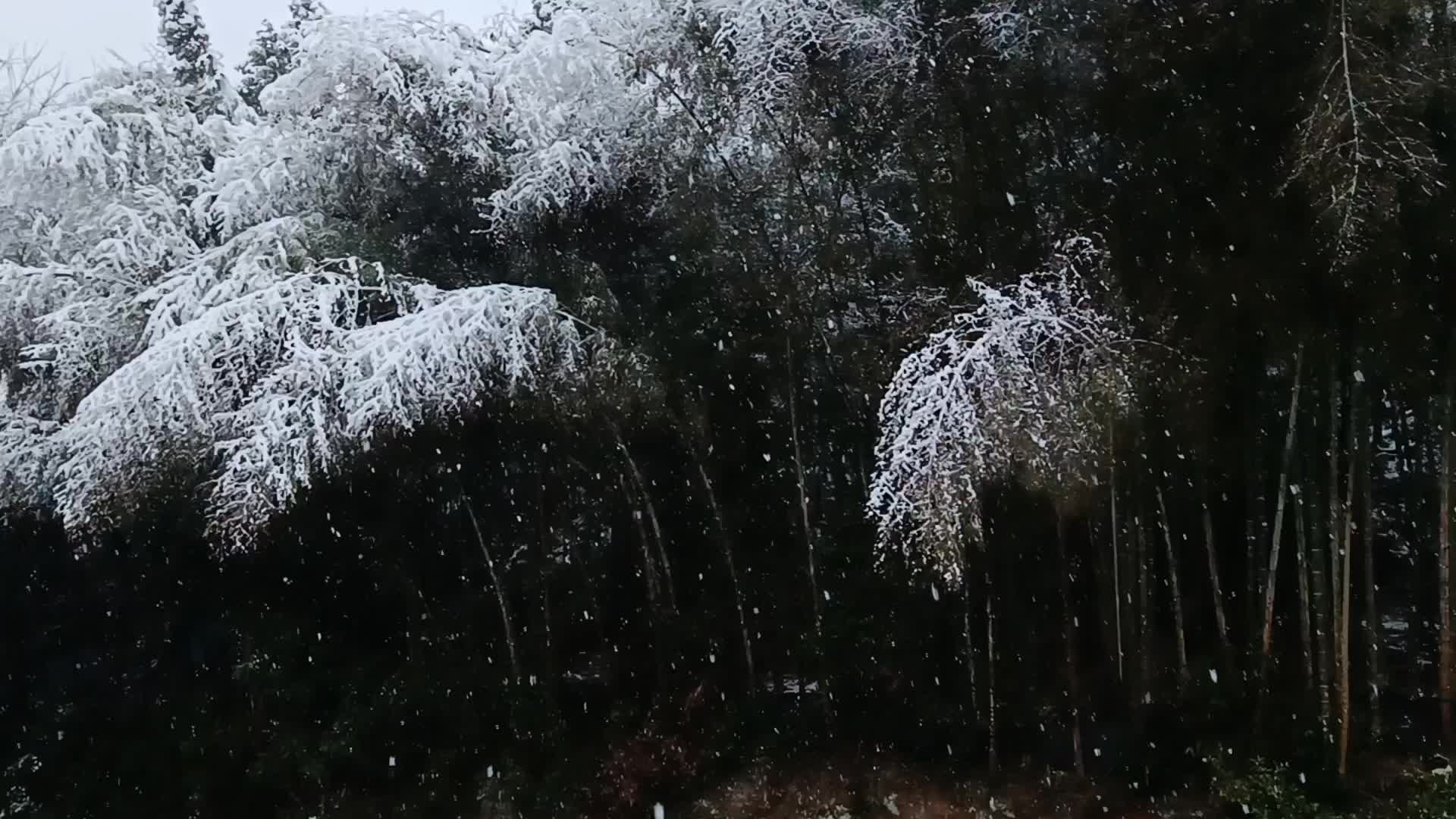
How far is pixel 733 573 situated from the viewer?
5273 mm

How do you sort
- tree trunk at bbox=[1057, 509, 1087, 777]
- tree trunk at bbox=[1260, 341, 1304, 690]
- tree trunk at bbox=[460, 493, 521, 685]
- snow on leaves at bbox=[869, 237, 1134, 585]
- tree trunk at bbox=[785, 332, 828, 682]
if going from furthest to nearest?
tree trunk at bbox=[460, 493, 521, 685] < tree trunk at bbox=[785, 332, 828, 682] < tree trunk at bbox=[1057, 509, 1087, 777] < tree trunk at bbox=[1260, 341, 1304, 690] < snow on leaves at bbox=[869, 237, 1134, 585]

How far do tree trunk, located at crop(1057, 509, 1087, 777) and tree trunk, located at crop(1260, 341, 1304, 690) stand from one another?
2.48ft

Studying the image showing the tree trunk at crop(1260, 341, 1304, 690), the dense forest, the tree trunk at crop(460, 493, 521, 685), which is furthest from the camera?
the tree trunk at crop(460, 493, 521, 685)

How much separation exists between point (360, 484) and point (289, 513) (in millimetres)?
399

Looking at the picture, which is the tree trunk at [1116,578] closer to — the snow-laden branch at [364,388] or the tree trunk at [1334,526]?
the tree trunk at [1334,526]

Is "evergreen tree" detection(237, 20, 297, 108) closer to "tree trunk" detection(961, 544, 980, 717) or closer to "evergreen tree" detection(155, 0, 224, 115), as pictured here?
"evergreen tree" detection(155, 0, 224, 115)

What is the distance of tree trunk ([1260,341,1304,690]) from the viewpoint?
12.2ft

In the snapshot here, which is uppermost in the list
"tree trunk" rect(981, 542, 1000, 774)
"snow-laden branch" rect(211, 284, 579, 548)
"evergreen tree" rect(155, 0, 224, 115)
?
"evergreen tree" rect(155, 0, 224, 115)

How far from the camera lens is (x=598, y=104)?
443 cm

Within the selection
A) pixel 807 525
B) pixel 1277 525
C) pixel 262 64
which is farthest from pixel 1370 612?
pixel 262 64

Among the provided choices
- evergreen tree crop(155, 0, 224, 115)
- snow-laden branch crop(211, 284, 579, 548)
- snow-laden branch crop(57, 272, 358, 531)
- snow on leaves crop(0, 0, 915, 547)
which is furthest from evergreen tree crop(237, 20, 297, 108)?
snow-laden branch crop(211, 284, 579, 548)

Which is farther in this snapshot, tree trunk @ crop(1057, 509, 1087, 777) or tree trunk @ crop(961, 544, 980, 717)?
tree trunk @ crop(961, 544, 980, 717)

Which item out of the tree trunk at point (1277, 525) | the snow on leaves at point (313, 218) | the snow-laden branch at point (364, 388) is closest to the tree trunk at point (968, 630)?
the tree trunk at point (1277, 525)

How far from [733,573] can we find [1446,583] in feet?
10.5
